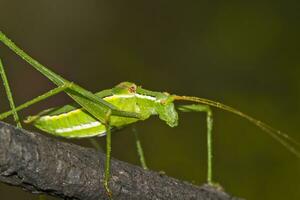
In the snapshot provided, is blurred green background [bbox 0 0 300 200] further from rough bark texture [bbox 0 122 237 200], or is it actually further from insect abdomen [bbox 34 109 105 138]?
rough bark texture [bbox 0 122 237 200]

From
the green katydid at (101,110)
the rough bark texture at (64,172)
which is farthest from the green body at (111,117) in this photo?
the rough bark texture at (64,172)

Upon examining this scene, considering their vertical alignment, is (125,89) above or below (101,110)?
above

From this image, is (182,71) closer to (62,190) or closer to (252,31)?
(252,31)

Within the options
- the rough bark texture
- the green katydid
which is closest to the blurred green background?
the green katydid

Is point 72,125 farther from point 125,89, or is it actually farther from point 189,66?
point 189,66

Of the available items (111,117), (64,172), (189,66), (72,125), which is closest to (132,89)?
(111,117)

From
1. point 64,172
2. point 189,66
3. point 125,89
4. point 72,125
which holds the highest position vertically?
point 189,66

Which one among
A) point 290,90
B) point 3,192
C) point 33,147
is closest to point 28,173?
point 33,147

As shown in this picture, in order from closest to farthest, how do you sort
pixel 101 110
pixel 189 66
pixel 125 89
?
pixel 101 110
pixel 125 89
pixel 189 66
